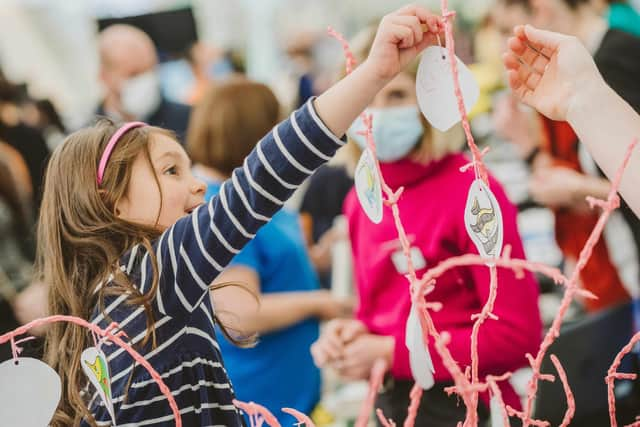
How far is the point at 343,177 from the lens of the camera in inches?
108

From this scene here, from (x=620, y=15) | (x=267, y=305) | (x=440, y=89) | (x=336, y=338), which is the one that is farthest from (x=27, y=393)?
(x=620, y=15)

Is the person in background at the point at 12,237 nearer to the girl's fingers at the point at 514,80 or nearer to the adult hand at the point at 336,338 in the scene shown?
the adult hand at the point at 336,338

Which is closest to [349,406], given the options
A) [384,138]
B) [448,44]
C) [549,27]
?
[384,138]

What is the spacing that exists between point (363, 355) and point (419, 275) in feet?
0.68

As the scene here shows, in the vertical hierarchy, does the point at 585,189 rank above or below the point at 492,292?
below

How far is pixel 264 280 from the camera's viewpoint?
1564mm

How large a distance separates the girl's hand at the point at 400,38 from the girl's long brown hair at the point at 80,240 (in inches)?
10.9

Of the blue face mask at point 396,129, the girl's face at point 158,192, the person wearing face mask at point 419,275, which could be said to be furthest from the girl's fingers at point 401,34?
the blue face mask at point 396,129

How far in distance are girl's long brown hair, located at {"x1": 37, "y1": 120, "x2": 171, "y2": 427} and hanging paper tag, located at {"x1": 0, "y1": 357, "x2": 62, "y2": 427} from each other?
86mm

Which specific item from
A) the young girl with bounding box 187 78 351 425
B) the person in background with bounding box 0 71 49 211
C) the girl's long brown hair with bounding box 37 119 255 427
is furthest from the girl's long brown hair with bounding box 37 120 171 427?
the person in background with bounding box 0 71 49 211

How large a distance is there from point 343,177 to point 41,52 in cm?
429

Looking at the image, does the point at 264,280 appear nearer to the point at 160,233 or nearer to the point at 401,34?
the point at 160,233

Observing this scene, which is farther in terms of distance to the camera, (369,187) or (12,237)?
(12,237)

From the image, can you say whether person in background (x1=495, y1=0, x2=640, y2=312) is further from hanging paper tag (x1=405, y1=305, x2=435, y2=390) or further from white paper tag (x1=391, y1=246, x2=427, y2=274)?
hanging paper tag (x1=405, y1=305, x2=435, y2=390)
